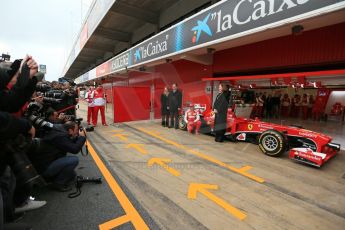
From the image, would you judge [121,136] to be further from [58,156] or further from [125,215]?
[125,215]

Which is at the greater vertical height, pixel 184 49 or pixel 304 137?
pixel 184 49

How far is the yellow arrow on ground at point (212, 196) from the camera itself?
96.6 inches

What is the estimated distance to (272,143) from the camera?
4719 millimetres

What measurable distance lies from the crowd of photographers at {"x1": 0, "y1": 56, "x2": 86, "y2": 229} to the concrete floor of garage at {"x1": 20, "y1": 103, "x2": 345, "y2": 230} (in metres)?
0.31

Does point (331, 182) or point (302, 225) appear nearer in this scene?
point (302, 225)

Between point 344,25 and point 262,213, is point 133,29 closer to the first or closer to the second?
point 344,25

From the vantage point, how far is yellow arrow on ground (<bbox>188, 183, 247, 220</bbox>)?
2.45 meters

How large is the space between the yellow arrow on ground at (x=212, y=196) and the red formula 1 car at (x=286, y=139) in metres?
2.26

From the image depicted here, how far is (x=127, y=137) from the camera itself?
6.39 m

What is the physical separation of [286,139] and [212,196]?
274 cm

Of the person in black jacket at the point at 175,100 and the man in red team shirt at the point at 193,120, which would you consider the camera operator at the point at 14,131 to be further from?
the person in black jacket at the point at 175,100

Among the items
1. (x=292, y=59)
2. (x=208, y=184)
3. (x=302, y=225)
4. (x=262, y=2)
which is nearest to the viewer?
(x=302, y=225)

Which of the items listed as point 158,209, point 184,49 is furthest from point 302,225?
point 184,49

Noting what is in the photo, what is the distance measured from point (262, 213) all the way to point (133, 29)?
15716mm
